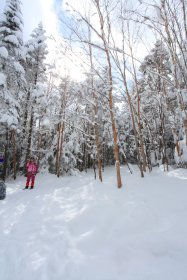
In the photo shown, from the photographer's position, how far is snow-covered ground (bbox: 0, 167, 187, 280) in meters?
3.13

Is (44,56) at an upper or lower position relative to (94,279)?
upper

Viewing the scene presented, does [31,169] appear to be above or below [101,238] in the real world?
above

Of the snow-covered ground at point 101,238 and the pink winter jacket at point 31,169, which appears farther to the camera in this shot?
the pink winter jacket at point 31,169

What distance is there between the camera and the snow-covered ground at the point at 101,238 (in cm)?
313

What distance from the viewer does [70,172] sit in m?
20.6

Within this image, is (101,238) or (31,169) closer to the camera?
(101,238)

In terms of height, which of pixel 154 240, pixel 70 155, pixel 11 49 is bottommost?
pixel 154 240

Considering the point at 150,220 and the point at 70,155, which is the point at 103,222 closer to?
the point at 150,220

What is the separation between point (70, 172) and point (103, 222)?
15.8m

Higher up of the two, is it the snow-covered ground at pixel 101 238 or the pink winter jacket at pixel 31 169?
the pink winter jacket at pixel 31 169

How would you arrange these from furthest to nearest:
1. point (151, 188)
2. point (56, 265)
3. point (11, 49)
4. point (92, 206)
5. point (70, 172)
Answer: point (70, 172), point (11, 49), point (151, 188), point (92, 206), point (56, 265)

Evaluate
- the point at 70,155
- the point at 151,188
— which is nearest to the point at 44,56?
the point at 70,155

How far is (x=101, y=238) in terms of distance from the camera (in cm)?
425

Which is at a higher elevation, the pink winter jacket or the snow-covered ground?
the pink winter jacket
